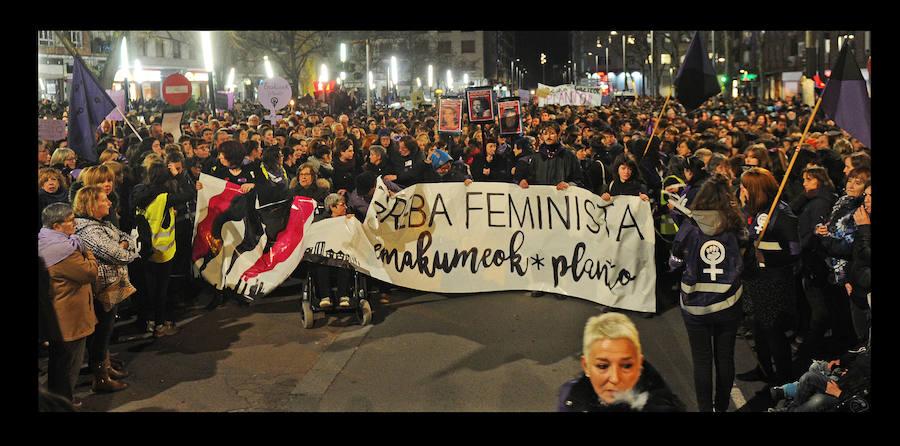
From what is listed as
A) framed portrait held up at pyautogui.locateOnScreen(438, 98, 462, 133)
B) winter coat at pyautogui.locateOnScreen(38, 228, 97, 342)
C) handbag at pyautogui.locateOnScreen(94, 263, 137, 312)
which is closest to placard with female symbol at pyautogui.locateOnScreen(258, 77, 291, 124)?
framed portrait held up at pyautogui.locateOnScreen(438, 98, 462, 133)

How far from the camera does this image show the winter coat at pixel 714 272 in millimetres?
5805

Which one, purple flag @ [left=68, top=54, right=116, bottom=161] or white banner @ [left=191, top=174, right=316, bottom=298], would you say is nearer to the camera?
white banner @ [left=191, top=174, right=316, bottom=298]

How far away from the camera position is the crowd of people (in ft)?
19.4

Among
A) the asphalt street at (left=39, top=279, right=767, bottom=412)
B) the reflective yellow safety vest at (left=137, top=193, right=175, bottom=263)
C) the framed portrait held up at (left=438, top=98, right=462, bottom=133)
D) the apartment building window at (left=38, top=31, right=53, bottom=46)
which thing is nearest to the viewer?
the asphalt street at (left=39, top=279, right=767, bottom=412)

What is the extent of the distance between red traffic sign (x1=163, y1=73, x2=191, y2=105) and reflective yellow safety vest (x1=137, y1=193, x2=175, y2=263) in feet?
38.3

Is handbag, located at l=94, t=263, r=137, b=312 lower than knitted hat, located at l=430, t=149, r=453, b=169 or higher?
lower

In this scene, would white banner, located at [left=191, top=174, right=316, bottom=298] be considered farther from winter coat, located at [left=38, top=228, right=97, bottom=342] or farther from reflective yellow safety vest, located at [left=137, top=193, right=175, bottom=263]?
winter coat, located at [left=38, top=228, right=97, bottom=342]

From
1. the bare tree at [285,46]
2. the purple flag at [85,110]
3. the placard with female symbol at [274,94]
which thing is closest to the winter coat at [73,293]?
the purple flag at [85,110]

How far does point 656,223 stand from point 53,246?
6.19m

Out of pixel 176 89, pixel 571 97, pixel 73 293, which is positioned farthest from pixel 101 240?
pixel 571 97

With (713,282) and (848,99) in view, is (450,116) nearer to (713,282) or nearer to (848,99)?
(848,99)

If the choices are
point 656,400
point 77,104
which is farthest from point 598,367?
point 77,104

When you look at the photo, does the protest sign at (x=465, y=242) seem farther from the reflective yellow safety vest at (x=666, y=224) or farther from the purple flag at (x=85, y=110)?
the purple flag at (x=85, y=110)

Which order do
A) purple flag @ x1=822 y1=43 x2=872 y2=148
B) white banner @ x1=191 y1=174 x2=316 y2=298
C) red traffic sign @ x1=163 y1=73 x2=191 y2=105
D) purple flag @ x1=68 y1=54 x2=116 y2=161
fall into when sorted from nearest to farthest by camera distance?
purple flag @ x1=822 y1=43 x2=872 y2=148
white banner @ x1=191 y1=174 x2=316 y2=298
purple flag @ x1=68 y1=54 x2=116 y2=161
red traffic sign @ x1=163 y1=73 x2=191 y2=105
